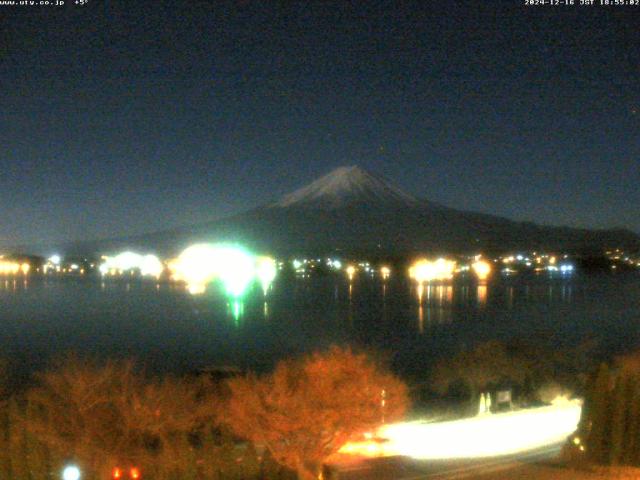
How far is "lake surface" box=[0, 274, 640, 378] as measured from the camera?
74.2ft

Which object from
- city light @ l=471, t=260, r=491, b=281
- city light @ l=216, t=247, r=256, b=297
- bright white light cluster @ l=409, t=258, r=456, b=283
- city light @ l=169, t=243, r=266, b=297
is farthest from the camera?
city light @ l=471, t=260, r=491, b=281

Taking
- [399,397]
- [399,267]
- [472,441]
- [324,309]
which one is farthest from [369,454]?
[399,267]

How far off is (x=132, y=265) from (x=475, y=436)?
62767 millimetres

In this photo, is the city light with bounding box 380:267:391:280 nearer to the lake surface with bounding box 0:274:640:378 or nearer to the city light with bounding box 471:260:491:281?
the city light with bounding box 471:260:491:281

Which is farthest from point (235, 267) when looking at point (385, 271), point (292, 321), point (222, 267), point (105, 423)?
point (105, 423)

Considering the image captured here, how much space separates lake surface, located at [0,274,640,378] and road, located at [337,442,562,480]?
10.6 meters

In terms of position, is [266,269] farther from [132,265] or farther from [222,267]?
[132,265]

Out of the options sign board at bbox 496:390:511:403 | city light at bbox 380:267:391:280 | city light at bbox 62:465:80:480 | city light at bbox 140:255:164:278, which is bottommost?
sign board at bbox 496:390:511:403

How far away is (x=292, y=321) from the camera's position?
30.9 metres

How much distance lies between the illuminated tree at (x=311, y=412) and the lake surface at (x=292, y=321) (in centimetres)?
1110

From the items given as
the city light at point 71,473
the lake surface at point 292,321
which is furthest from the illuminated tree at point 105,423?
the lake surface at point 292,321

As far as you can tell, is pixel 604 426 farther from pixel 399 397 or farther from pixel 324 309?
pixel 324 309

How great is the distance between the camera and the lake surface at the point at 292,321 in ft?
74.2

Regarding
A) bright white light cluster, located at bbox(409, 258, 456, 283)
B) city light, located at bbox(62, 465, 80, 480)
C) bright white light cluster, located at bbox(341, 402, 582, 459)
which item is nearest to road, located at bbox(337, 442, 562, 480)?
bright white light cluster, located at bbox(341, 402, 582, 459)
